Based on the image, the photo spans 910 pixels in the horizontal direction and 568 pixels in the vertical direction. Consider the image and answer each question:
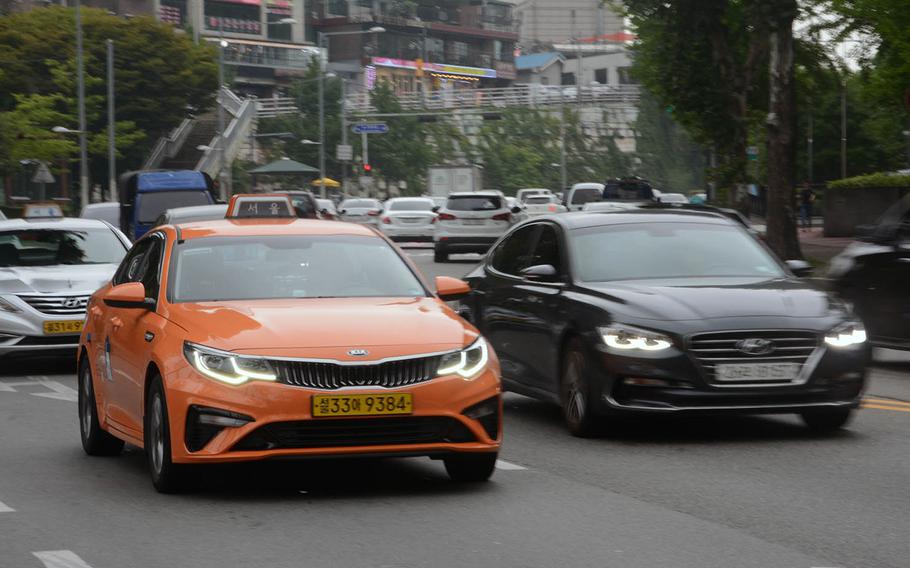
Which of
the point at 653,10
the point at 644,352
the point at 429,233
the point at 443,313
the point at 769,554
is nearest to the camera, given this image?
the point at 769,554

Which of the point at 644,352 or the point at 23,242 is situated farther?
the point at 23,242

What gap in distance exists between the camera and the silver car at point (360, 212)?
6475 cm

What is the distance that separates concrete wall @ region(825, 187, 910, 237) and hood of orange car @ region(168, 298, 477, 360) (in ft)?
130

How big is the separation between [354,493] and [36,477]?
1999 mm

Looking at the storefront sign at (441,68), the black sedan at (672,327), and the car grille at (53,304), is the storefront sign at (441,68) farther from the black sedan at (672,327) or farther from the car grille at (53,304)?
the black sedan at (672,327)

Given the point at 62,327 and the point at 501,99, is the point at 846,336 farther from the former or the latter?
the point at 501,99

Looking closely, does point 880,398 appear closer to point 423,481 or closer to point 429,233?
point 423,481

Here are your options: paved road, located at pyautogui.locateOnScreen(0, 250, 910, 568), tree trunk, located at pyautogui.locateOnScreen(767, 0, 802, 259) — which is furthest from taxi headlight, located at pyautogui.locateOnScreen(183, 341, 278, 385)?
tree trunk, located at pyautogui.locateOnScreen(767, 0, 802, 259)

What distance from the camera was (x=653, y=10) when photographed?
4091 centimetres

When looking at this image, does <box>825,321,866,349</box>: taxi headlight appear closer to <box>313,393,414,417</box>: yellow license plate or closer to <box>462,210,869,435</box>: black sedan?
<box>462,210,869,435</box>: black sedan

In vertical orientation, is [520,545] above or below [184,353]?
below

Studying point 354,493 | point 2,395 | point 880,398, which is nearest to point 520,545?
point 354,493

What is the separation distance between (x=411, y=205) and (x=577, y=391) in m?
41.6

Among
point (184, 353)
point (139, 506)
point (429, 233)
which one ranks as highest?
point (184, 353)
